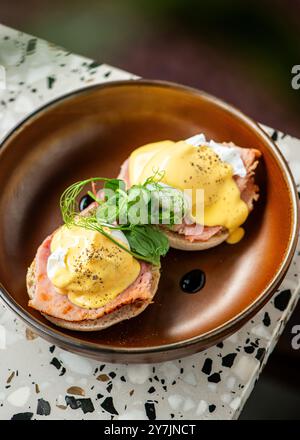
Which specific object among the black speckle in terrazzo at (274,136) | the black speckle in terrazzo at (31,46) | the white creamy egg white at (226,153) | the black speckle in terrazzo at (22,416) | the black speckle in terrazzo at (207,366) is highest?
the black speckle in terrazzo at (31,46)

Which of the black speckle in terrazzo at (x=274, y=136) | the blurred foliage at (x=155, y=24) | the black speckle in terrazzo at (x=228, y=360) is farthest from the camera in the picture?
the blurred foliage at (x=155, y=24)

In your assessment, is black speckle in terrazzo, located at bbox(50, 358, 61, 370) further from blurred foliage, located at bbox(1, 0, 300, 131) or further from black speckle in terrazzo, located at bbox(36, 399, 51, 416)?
blurred foliage, located at bbox(1, 0, 300, 131)

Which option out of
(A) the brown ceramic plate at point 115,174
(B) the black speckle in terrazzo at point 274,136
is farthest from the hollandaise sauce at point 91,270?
(B) the black speckle in terrazzo at point 274,136

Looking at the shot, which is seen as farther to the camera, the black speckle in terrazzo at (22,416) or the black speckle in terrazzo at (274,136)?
the black speckle in terrazzo at (274,136)

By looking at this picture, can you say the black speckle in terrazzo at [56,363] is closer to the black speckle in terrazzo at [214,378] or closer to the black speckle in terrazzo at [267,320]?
the black speckle in terrazzo at [214,378]

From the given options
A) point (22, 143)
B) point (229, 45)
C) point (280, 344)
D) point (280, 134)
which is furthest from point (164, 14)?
point (280, 344)

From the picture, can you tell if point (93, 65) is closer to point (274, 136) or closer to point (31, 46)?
point (31, 46)

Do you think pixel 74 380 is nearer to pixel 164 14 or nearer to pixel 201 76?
pixel 201 76
